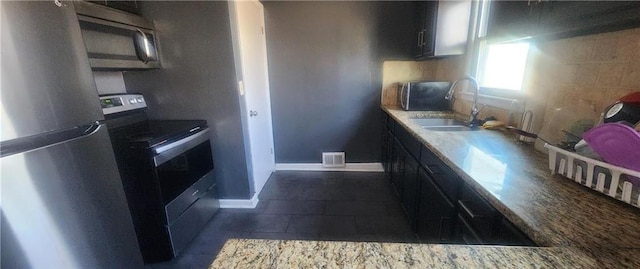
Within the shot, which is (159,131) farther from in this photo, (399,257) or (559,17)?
(559,17)

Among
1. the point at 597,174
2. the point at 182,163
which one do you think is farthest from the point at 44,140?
the point at 597,174

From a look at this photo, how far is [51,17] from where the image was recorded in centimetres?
90

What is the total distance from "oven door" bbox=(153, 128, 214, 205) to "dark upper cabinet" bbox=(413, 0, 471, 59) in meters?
2.15

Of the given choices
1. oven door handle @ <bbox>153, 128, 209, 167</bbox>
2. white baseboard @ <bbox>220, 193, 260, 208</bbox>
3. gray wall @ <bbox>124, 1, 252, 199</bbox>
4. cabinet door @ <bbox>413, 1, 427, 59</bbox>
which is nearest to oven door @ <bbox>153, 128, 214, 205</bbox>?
oven door handle @ <bbox>153, 128, 209, 167</bbox>

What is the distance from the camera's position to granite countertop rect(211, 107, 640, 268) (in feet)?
1.66

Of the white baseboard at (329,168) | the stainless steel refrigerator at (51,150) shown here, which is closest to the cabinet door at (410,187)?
the white baseboard at (329,168)

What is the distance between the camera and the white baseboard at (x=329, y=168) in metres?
3.20

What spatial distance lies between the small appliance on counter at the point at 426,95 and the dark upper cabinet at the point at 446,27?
30 centimetres

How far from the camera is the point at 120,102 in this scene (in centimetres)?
183

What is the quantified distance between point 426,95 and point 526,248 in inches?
82.1

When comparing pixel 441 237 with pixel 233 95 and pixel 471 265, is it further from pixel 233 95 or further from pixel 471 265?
pixel 233 95

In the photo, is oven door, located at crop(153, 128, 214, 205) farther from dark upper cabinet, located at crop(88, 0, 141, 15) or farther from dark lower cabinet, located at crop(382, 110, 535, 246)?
dark lower cabinet, located at crop(382, 110, 535, 246)

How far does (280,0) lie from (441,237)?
2.69 metres

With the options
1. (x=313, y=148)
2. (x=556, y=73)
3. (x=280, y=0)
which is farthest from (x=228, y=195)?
(x=556, y=73)
